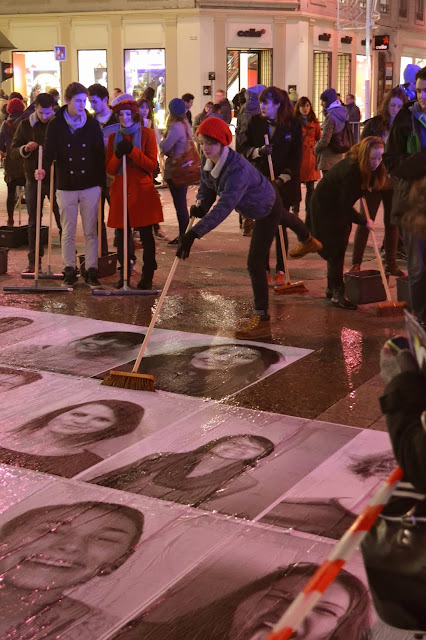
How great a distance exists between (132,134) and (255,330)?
2.75m

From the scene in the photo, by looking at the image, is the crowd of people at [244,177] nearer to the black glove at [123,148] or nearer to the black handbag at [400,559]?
the black glove at [123,148]

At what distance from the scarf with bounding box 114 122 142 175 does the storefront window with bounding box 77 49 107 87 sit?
2533cm

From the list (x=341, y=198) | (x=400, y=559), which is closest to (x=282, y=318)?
(x=341, y=198)

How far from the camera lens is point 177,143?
1145 cm

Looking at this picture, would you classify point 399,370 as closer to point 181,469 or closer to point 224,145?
point 181,469

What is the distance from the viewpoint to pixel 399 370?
2.76 metres

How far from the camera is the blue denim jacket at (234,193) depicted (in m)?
6.94

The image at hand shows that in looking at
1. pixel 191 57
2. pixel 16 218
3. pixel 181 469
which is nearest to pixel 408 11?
pixel 191 57

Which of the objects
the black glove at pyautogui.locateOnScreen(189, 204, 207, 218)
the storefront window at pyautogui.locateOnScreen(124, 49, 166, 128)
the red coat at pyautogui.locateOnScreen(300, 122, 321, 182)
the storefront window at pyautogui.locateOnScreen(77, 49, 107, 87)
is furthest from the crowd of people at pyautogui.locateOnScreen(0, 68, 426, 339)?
the storefront window at pyautogui.locateOnScreen(77, 49, 107, 87)

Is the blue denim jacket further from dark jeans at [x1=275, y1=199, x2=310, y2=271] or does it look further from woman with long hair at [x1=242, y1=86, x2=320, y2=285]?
woman with long hair at [x1=242, y1=86, x2=320, y2=285]

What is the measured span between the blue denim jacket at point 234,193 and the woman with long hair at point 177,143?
391cm

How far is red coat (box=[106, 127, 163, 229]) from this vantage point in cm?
932

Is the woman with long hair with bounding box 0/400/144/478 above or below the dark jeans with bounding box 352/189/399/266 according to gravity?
below

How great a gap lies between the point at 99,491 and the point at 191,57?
1153 inches
